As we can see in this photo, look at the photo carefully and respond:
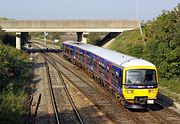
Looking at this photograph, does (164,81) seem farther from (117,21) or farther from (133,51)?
(117,21)

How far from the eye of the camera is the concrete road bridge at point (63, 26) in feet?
241

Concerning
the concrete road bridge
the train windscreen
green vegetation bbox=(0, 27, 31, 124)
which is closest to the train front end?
the train windscreen

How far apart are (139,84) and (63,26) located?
2170 inches

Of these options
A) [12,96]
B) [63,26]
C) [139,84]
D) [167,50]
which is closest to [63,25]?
[63,26]

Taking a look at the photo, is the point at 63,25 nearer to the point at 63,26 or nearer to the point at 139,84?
the point at 63,26

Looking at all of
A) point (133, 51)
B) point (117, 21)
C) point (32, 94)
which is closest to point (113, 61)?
point (32, 94)

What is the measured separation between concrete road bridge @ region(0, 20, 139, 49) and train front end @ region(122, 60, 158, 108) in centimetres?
5309

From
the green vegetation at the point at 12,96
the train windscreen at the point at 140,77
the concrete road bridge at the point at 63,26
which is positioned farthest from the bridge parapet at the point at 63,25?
the train windscreen at the point at 140,77

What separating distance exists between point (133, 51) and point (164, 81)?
30.1ft

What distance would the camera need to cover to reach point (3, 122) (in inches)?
695

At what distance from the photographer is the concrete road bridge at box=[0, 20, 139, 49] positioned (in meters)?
73.4

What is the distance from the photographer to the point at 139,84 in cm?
2025

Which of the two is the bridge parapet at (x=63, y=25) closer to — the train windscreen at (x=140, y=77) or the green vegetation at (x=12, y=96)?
the green vegetation at (x=12, y=96)

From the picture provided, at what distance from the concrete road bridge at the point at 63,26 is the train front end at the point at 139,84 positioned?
174ft
